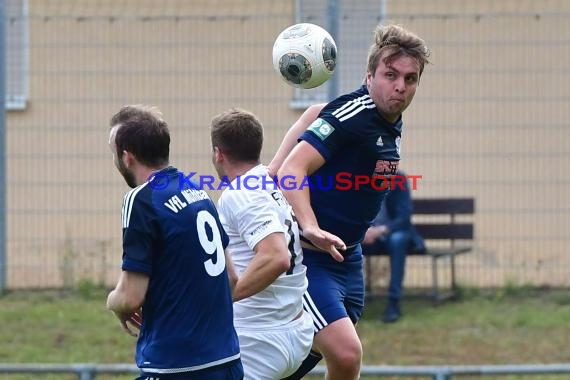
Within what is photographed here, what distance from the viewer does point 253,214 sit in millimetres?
5145

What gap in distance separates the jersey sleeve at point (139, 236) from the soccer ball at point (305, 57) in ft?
5.80

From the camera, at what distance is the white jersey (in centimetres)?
515

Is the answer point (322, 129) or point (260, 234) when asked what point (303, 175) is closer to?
point (322, 129)

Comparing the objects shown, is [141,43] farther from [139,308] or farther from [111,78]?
[139,308]

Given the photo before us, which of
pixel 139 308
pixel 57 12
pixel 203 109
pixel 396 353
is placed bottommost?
pixel 396 353

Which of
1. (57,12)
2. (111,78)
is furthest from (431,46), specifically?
→ (57,12)

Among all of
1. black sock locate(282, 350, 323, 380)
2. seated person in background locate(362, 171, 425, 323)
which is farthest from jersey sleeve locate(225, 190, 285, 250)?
seated person in background locate(362, 171, 425, 323)

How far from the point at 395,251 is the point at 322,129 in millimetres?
4544

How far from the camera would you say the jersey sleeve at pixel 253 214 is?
5105mm

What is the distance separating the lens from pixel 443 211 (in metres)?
10.6

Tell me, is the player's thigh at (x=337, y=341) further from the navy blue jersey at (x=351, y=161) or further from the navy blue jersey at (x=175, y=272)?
the navy blue jersey at (x=175, y=272)

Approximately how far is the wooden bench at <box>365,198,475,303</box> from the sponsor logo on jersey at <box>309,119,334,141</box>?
16.3 ft

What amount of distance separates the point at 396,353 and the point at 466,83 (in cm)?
293
